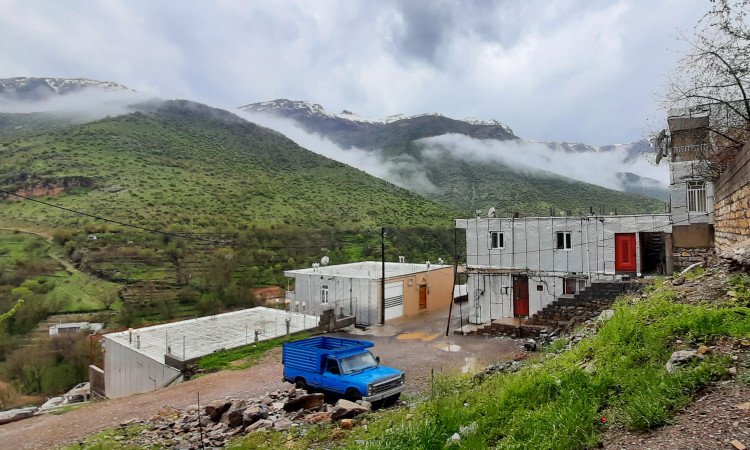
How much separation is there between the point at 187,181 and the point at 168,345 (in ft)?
133

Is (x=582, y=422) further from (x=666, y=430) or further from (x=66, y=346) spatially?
(x=66, y=346)

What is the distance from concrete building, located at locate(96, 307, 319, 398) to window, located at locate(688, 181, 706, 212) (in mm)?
19679

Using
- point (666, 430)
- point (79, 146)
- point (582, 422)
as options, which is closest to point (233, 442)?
point (582, 422)

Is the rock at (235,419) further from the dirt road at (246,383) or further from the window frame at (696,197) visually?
the window frame at (696,197)

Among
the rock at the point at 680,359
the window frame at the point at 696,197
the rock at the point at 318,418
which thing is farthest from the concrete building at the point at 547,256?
the rock at the point at 680,359

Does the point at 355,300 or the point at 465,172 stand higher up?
the point at 465,172

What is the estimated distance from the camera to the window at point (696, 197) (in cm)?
1850

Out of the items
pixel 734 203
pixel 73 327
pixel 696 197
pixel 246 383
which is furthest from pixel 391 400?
pixel 73 327

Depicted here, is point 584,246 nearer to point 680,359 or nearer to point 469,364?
point 469,364

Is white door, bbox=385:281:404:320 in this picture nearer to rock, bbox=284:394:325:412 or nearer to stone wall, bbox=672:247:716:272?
stone wall, bbox=672:247:716:272

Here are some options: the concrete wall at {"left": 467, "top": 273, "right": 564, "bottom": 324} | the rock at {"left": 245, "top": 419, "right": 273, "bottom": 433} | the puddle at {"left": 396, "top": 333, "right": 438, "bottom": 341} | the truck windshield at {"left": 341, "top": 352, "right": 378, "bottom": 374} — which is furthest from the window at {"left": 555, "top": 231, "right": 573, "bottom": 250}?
the rock at {"left": 245, "top": 419, "right": 273, "bottom": 433}

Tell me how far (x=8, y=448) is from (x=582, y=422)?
13.8 meters

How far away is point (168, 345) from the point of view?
19.9 meters

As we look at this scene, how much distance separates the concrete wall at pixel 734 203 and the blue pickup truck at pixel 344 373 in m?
8.64
